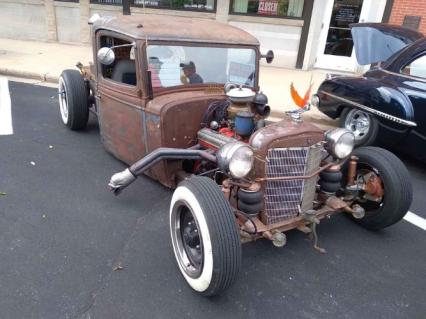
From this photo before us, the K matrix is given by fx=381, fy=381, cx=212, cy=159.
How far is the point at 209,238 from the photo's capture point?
2342 mm

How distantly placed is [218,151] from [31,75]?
7.24 m

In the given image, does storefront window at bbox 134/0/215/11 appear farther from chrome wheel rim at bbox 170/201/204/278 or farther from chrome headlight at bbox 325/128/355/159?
chrome wheel rim at bbox 170/201/204/278

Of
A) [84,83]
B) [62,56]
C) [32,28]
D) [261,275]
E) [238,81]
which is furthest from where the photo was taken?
[32,28]

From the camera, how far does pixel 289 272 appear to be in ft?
9.61

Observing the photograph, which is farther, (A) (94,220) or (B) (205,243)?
(A) (94,220)

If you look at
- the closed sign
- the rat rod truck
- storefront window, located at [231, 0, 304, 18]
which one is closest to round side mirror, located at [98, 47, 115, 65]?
the rat rod truck

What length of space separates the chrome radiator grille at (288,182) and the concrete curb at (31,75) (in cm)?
694

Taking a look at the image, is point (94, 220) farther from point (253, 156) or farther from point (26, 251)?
point (253, 156)

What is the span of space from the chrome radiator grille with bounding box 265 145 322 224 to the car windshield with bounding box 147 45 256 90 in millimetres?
1397

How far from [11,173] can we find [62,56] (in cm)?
709

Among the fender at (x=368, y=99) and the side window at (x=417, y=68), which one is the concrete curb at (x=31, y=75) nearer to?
the fender at (x=368, y=99)

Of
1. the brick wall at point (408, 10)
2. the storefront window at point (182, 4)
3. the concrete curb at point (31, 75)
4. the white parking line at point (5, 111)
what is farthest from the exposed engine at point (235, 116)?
the storefront window at point (182, 4)

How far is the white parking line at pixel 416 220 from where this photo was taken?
145 inches

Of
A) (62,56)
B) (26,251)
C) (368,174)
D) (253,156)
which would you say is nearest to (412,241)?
(368,174)
